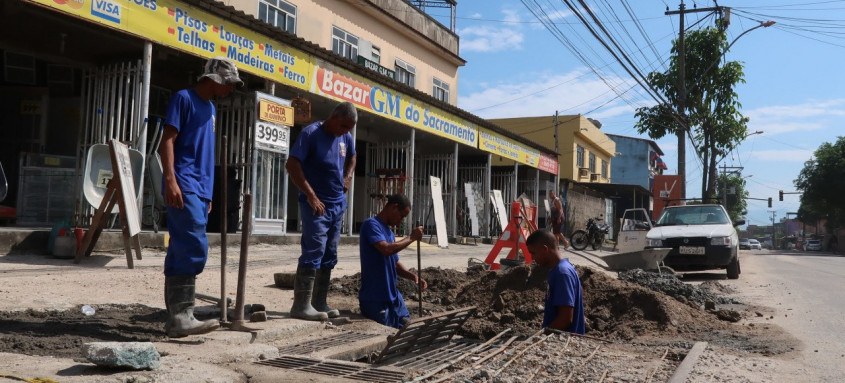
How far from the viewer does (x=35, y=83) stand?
38.7 feet

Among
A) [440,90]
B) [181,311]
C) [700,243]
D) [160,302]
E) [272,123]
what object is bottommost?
[160,302]

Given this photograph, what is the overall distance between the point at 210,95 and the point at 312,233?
1.21 metres

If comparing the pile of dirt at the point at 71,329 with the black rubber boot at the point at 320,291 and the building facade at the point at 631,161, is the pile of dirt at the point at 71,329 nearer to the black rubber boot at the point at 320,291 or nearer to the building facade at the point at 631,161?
the black rubber boot at the point at 320,291

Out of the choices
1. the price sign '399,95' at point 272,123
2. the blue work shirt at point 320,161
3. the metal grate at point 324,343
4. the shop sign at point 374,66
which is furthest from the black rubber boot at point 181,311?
the shop sign at point 374,66

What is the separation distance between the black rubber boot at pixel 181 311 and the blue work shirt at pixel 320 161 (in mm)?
1224

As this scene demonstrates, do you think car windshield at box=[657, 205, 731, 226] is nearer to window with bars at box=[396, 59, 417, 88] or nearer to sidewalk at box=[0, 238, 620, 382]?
sidewalk at box=[0, 238, 620, 382]

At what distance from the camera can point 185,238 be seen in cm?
393

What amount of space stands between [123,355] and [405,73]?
19481mm

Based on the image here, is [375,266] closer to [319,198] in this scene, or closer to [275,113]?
[319,198]

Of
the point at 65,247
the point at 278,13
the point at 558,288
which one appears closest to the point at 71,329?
the point at 558,288

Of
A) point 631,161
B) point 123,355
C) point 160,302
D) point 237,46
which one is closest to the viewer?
point 123,355

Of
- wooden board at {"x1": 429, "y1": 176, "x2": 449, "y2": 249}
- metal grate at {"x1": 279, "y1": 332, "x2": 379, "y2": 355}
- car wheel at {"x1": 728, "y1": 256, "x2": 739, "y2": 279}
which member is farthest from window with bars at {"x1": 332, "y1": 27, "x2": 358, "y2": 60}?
metal grate at {"x1": 279, "y1": 332, "x2": 379, "y2": 355}

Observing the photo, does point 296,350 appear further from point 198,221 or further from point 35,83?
point 35,83

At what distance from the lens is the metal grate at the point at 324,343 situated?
4078mm
